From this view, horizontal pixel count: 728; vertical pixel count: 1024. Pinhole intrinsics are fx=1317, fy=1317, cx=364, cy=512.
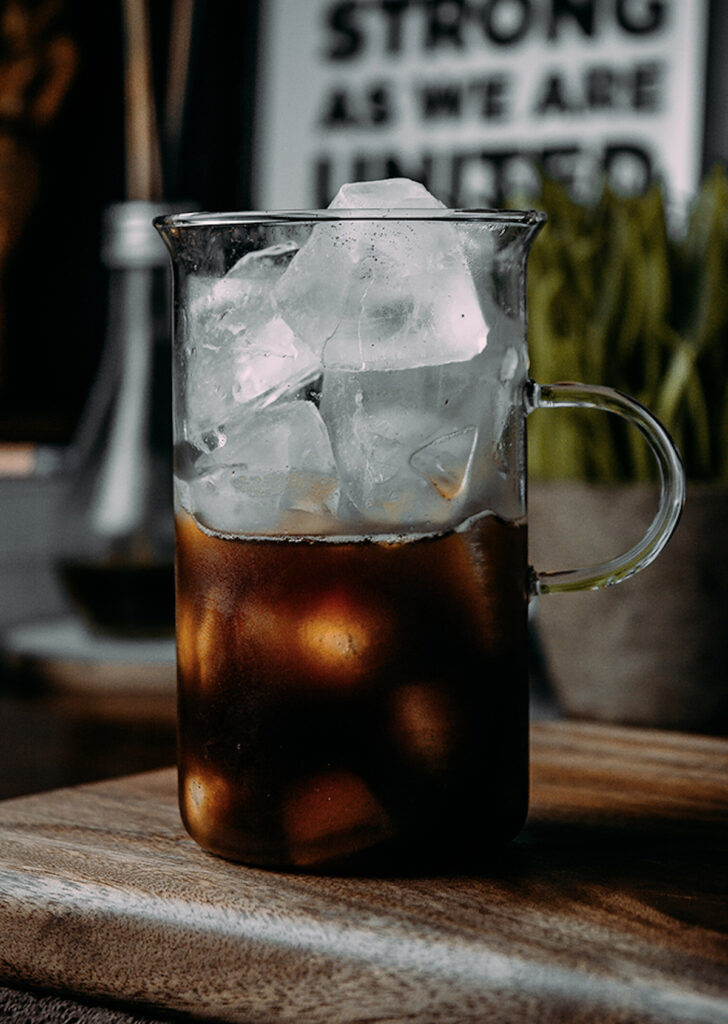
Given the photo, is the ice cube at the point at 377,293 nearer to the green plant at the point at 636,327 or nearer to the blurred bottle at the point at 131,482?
the green plant at the point at 636,327

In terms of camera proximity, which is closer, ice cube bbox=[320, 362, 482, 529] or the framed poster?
ice cube bbox=[320, 362, 482, 529]

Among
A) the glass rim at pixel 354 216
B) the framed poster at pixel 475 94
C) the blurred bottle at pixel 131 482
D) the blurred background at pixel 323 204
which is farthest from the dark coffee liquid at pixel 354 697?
the framed poster at pixel 475 94

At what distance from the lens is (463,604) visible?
1.84ft

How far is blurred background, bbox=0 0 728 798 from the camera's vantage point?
0.96 meters

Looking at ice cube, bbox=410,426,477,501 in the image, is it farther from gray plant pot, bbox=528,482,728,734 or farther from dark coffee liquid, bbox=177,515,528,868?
gray plant pot, bbox=528,482,728,734

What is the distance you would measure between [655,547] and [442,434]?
0.12 m

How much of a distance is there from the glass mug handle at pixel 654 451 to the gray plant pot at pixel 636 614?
0.31 metres

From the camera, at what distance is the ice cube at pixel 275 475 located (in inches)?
21.6

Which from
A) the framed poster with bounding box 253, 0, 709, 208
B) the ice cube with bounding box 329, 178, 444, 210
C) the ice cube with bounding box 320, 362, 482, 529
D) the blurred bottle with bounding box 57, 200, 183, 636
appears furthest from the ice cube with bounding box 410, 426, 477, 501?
the framed poster with bounding box 253, 0, 709, 208

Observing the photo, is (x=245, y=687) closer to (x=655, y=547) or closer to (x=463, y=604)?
(x=463, y=604)

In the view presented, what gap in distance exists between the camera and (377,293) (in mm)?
555

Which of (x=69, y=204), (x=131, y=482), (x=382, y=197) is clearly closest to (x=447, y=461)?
(x=382, y=197)

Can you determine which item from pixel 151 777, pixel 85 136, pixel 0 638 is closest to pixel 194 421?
pixel 151 777

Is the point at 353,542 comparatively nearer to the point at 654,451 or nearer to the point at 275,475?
the point at 275,475
